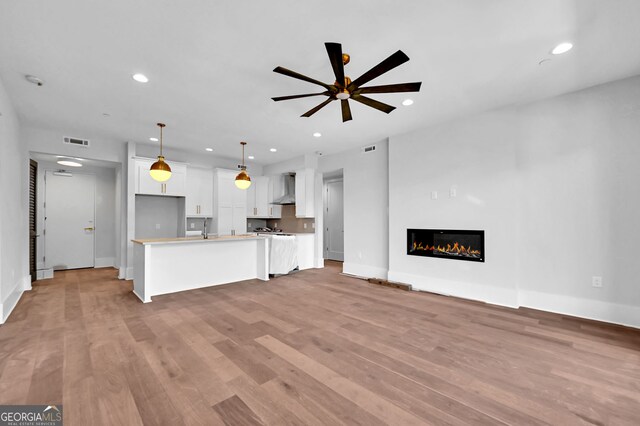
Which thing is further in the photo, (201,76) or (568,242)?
(568,242)

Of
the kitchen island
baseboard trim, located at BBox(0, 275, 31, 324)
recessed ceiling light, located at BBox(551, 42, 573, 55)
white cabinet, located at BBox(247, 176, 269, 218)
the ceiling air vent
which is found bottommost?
baseboard trim, located at BBox(0, 275, 31, 324)

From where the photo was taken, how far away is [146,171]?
610 cm

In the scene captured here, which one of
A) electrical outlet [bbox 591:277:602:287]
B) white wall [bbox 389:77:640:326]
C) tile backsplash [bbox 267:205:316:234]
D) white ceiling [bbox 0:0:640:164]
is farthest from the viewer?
tile backsplash [bbox 267:205:316:234]

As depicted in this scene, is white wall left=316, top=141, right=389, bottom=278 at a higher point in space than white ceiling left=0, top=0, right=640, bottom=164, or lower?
lower

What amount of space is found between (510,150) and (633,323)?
252cm

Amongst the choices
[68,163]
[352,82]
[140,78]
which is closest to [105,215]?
[68,163]

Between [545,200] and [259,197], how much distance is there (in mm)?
6612

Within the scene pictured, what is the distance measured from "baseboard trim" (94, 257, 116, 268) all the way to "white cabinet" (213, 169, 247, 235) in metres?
2.93

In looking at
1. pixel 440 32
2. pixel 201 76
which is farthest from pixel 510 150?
pixel 201 76

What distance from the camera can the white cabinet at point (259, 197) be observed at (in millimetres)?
8116

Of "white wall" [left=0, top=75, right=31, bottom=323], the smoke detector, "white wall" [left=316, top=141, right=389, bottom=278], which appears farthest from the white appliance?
the smoke detector

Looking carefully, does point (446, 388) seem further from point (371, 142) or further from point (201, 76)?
point (371, 142)

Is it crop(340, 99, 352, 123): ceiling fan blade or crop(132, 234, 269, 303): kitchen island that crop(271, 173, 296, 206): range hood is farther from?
crop(340, 99, 352, 123): ceiling fan blade

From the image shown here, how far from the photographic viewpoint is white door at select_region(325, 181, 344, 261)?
28.7 feet
